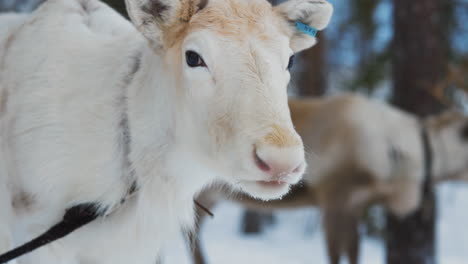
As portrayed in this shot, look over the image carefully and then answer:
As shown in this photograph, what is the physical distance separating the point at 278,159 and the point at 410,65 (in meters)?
4.61

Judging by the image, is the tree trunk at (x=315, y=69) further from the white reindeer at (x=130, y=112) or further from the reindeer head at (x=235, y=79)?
the reindeer head at (x=235, y=79)

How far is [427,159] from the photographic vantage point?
6711mm

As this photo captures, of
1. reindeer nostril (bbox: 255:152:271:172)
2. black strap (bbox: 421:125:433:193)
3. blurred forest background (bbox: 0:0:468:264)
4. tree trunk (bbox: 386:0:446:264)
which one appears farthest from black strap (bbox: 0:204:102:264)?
black strap (bbox: 421:125:433:193)

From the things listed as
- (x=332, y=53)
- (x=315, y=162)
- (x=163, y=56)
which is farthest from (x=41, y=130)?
(x=332, y=53)

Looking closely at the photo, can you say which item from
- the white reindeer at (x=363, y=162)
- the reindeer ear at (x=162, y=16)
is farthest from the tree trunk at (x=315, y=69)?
the reindeer ear at (x=162, y=16)

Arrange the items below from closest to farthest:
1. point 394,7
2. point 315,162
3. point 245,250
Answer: point 394,7 → point 315,162 → point 245,250

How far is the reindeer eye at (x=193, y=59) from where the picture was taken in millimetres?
2230

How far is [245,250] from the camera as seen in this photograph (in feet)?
29.5

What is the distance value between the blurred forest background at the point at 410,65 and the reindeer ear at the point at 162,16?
191cm

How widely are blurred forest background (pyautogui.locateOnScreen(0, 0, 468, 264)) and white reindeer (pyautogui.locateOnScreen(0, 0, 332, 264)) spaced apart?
165 centimetres

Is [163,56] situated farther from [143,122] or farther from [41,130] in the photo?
[41,130]

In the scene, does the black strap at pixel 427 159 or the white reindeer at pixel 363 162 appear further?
the black strap at pixel 427 159

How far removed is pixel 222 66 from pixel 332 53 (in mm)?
12215

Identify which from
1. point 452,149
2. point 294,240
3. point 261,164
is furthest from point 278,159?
point 294,240
